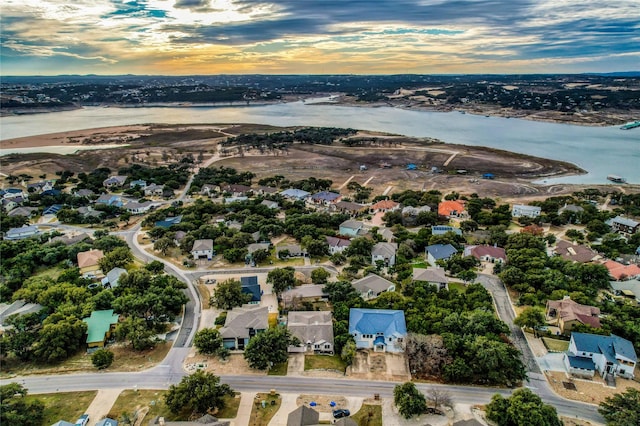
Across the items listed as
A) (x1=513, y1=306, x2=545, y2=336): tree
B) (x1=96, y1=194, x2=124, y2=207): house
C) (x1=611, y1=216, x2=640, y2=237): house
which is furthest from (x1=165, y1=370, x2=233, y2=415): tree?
(x1=611, y1=216, x2=640, y2=237): house

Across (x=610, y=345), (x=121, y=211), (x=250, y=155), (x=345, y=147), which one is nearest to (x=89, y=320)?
(x=121, y=211)

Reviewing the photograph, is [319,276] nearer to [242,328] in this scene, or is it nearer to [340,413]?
[242,328]

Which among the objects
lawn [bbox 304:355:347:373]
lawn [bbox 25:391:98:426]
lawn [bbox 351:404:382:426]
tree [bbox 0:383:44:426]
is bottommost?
lawn [bbox 25:391:98:426]

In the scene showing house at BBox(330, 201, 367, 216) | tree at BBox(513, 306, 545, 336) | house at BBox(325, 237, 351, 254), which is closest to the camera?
tree at BBox(513, 306, 545, 336)

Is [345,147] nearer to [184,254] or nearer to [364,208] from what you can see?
[364,208]

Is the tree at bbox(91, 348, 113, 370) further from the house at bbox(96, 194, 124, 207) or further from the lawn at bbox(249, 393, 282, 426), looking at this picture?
the house at bbox(96, 194, 124, 207)

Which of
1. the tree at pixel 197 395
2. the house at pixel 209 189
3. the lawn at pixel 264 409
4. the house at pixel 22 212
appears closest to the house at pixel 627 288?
the lawn at pixel 264 409

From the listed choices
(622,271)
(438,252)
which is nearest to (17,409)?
(438,252)
